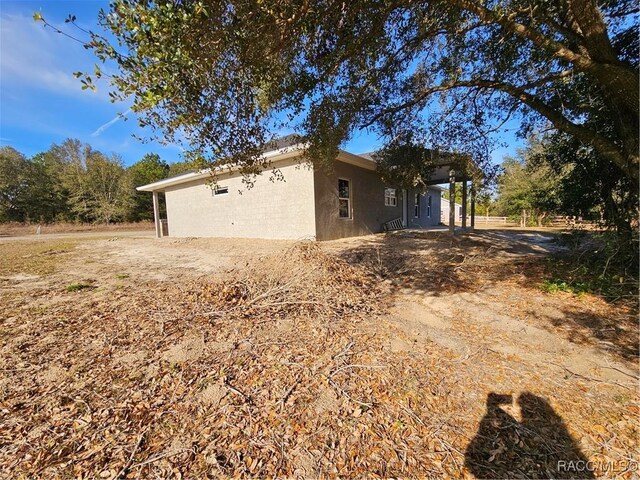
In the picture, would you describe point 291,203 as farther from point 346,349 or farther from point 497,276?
point 346,349

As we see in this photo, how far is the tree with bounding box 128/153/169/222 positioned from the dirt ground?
30865mm

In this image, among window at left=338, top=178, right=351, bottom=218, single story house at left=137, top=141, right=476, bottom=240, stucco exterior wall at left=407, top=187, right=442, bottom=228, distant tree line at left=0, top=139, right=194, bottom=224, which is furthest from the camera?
distant tree line at left=0, top=139, right=194, bottom=224

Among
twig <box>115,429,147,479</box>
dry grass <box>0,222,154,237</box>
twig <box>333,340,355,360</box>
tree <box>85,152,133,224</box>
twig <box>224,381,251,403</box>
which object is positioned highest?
tree <box>85,152,133,224</box>

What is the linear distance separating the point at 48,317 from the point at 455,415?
14.3 feet

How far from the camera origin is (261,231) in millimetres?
10352

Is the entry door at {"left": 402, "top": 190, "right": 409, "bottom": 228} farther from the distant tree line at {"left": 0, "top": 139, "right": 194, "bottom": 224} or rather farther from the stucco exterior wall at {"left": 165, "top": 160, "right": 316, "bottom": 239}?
the distant tree line at {"left": 0, "top": 139, "right": 194, "bottom": 224}

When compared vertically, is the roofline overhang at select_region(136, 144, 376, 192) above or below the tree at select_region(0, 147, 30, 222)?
below

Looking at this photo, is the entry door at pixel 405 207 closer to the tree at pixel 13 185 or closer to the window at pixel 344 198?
the window at pixel 344 198

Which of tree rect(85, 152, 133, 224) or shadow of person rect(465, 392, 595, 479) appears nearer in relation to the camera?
shadow of person rect(465, 392, 595, 479)

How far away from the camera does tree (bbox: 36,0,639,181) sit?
2477mm

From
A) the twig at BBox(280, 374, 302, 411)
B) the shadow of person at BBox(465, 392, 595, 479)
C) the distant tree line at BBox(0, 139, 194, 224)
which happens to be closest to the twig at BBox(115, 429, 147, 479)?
the twig at BBox(280, 374, 302, 411)

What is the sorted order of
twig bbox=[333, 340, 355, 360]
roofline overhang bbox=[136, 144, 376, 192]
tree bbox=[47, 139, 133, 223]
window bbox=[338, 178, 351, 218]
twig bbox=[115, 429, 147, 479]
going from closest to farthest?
1. twig bbox=[115, 429, 147, 479]
2. twig bbox=[333, 340, 355, 360]
3. roofline overhang bbox=[136, 144, 376, 192]
4. window bbox=[338, 178, 351, 218]
5. tree bbox=[47, 139, 133, 223]

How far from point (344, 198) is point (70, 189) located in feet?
104

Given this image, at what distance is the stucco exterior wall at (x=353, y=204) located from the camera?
895 centimetres
